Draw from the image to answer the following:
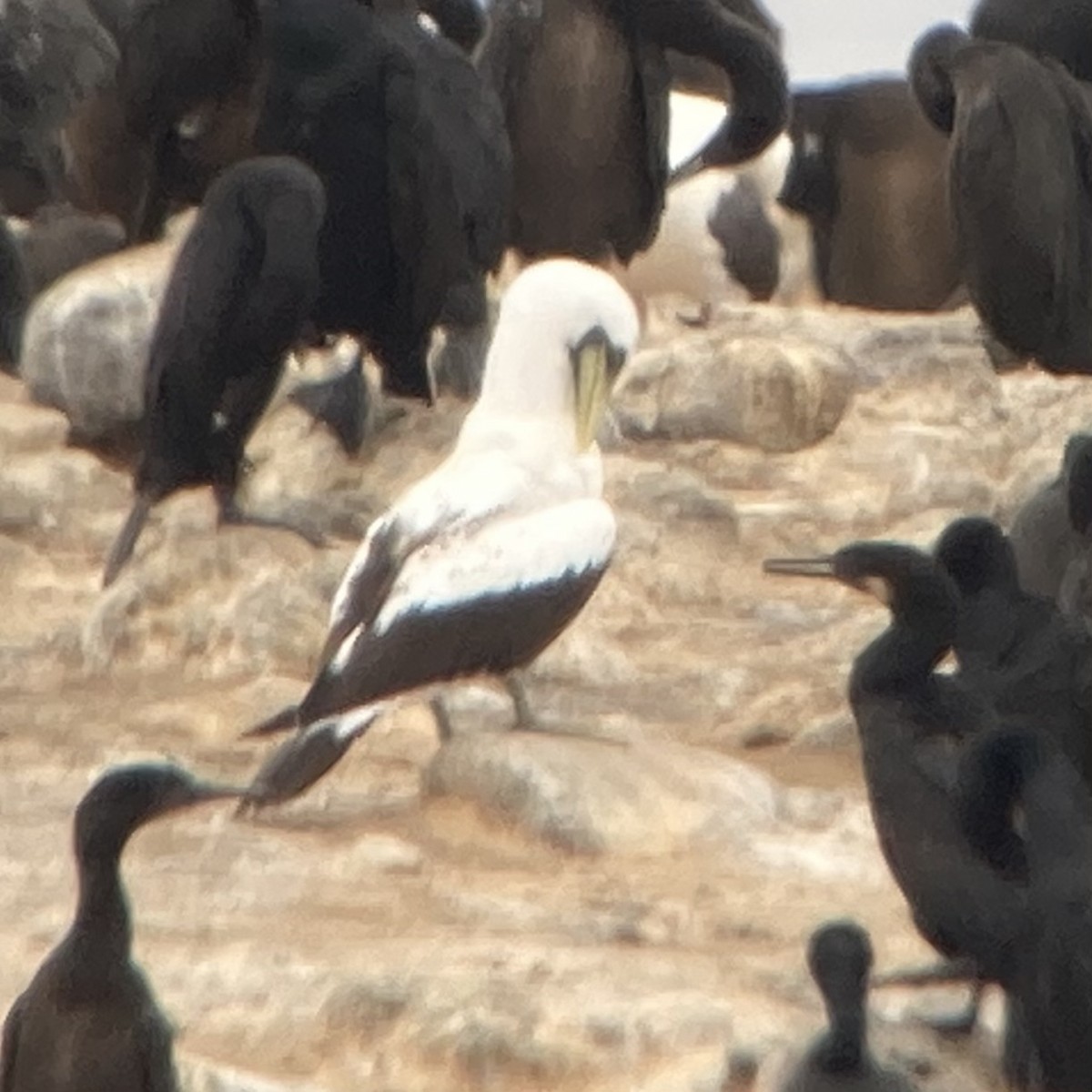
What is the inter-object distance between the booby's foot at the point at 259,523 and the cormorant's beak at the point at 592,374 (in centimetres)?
137

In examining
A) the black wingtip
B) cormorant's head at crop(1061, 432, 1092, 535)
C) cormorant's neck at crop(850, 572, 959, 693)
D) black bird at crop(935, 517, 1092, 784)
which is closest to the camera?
cormorant's neck at crop(850, 572, 959, 693)

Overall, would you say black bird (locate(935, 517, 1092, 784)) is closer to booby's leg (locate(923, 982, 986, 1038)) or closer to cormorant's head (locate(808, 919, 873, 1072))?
booby's leg (locate(923, 982, 986, 1038))

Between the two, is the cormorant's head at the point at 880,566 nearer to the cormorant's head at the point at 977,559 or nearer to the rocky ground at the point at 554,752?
the cormorant's head at the point at 977,559

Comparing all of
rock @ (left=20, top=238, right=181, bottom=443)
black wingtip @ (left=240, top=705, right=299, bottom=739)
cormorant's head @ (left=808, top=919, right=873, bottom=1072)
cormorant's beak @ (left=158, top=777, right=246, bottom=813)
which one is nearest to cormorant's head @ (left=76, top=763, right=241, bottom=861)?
cormorant's beak @ (left=158, top=777, right=246, bottom=813)

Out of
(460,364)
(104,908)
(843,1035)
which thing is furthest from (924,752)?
(460,364)

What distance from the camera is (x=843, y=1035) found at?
237 inches

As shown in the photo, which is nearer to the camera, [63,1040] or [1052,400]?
[63,1040]

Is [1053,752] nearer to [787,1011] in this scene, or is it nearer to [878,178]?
[787,1011]

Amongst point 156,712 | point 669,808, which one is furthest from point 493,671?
point 156,712

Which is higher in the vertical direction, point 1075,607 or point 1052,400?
point 1075,607

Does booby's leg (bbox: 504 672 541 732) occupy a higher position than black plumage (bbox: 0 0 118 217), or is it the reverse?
booby's leg (bbox: 504 672 541 732)

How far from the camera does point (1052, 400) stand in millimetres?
11758

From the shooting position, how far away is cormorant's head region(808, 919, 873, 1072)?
237 inches

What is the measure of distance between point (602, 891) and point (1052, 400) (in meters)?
4.46
